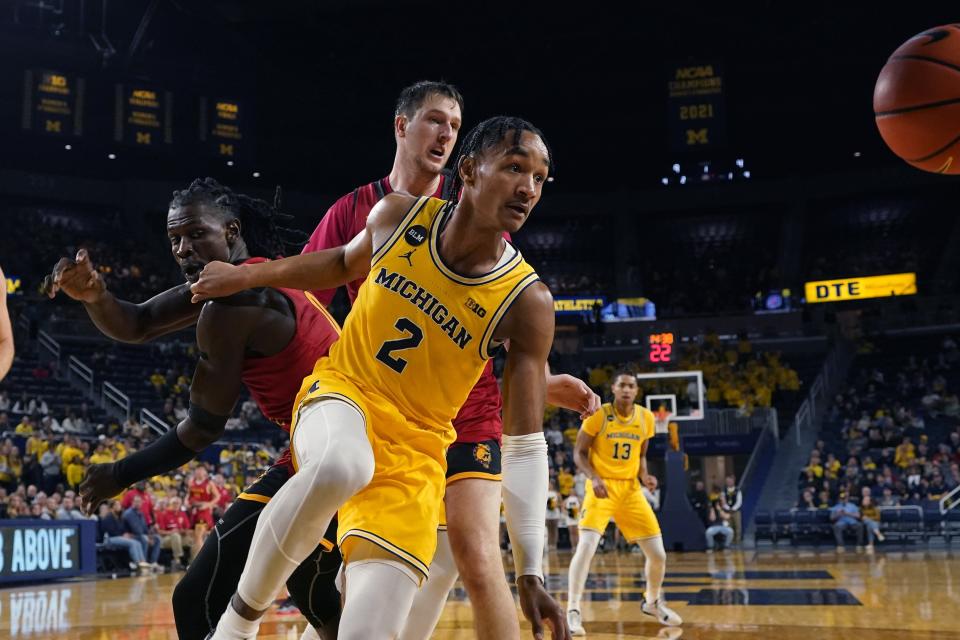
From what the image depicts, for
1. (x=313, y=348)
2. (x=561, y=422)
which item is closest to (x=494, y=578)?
(x=313, y=348)

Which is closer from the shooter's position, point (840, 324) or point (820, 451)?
point (820, 451)

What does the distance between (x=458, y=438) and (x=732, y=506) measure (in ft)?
57.2

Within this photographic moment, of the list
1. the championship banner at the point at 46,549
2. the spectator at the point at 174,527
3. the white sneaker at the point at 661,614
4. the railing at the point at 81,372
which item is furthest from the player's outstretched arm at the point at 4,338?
the railing at the point at 81,372

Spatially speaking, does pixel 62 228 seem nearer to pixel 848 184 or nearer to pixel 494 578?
pixel 848 184

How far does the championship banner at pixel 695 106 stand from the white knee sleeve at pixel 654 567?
1730 cm

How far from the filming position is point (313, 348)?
3812 mm

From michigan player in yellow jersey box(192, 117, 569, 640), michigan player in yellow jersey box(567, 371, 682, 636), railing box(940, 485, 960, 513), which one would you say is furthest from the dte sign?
michigan player in yellow jersey box(192, 117, 569, 640)

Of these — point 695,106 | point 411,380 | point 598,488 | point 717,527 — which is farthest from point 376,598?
point 695,106

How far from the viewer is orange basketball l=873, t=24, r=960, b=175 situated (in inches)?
251

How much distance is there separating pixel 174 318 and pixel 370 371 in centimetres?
130

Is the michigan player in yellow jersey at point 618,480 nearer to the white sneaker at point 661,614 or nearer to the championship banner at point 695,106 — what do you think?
the white sneaker at point 661,614

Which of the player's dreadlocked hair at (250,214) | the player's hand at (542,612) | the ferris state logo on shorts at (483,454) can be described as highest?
the player's dreadlocked hair at (250,214)

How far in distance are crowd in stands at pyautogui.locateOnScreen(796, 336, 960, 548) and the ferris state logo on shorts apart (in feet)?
55.7

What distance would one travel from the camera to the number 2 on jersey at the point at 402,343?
3.11 metres
